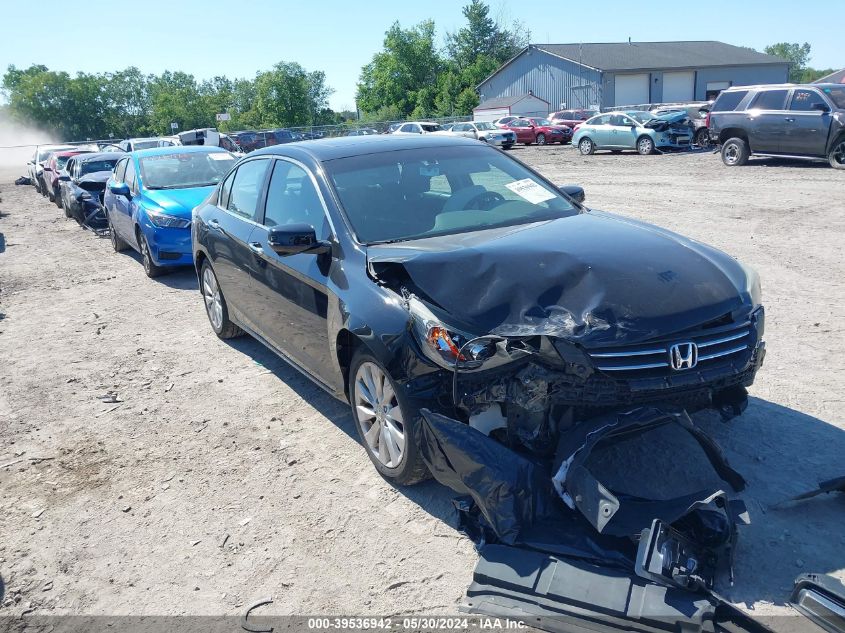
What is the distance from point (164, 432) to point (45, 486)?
85 centimetres

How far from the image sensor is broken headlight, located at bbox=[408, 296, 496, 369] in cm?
329

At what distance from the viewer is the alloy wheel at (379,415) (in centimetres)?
380

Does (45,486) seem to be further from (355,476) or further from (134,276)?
(134,276)

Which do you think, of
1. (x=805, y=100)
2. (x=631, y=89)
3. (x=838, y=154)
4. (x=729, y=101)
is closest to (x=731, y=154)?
(x=729, y=101)

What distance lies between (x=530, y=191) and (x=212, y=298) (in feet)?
11.3

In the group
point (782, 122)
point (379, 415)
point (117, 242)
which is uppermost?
point (782, 122)

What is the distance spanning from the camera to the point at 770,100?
17.8 metres

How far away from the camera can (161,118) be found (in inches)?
3898

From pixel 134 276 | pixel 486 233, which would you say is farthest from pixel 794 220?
pixel 134 276

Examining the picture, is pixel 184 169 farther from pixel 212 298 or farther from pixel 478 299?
pixel 478 299

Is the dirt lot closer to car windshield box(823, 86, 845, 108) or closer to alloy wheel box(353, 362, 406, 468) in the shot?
alloy wheel box(353, 362, 406, 468)

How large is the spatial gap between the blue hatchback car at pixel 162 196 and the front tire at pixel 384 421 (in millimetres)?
5922

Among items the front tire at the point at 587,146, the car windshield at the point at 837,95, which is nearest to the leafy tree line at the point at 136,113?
the front tire at the point at 587,146

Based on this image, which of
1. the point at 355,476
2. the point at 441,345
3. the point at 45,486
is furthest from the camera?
the point at 45,486
